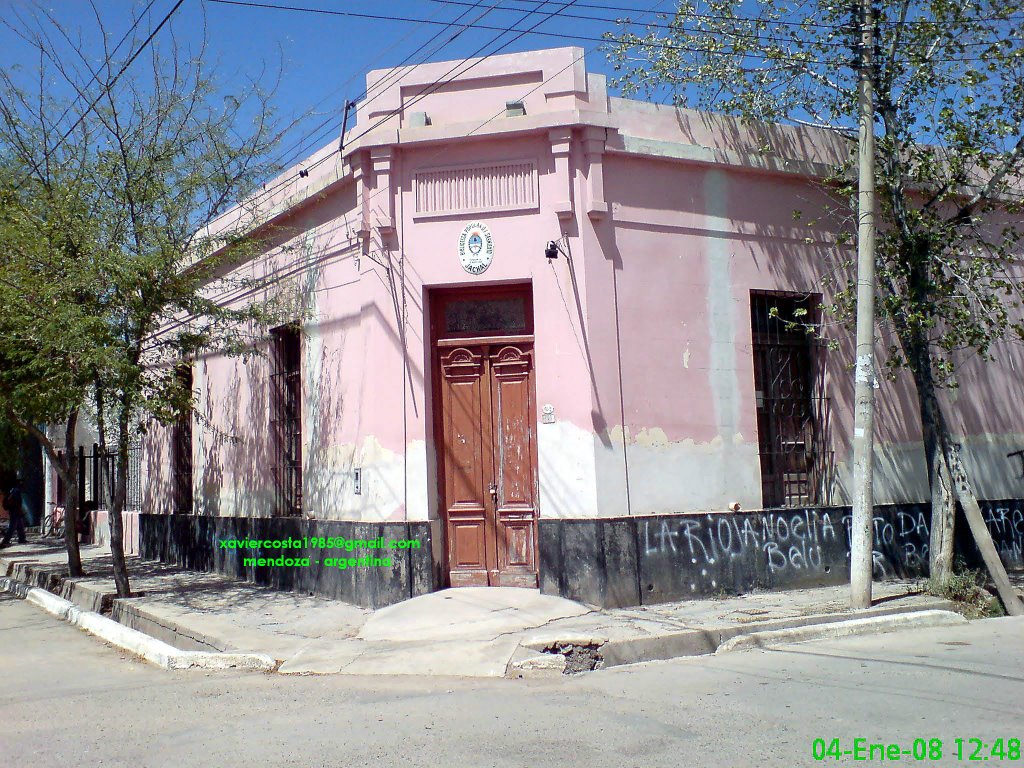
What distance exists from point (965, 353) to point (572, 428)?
6467 millimetres

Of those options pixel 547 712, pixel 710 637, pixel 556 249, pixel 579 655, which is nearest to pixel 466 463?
pixel 556 249

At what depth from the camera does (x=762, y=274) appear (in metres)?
11.3

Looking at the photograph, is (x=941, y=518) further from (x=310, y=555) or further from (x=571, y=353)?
(x=310, y=555)

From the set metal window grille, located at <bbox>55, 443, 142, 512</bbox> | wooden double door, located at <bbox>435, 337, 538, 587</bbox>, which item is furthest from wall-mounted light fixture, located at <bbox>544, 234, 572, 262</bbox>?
metal window grille, located at <bbox>55, 443, 142, 512</bbox>

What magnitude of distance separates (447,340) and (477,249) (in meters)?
1.08

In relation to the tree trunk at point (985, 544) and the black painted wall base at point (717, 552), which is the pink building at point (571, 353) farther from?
the tree trunk at point (985, 544)

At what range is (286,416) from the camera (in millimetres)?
12773

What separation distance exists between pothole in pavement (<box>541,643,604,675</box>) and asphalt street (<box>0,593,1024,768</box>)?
210mm

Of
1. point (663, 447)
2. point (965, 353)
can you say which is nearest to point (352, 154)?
point (663, 447)

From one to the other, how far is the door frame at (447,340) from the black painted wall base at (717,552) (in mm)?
944

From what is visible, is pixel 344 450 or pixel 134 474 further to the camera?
pixel 134 474

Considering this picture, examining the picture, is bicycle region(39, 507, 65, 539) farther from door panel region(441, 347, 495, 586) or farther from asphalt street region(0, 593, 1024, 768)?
door panel region(441, 347, 495, 586)

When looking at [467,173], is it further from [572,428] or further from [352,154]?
[572,428]

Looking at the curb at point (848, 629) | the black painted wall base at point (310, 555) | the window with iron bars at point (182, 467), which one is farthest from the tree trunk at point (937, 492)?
the window with iron bars at point (182, 467)
